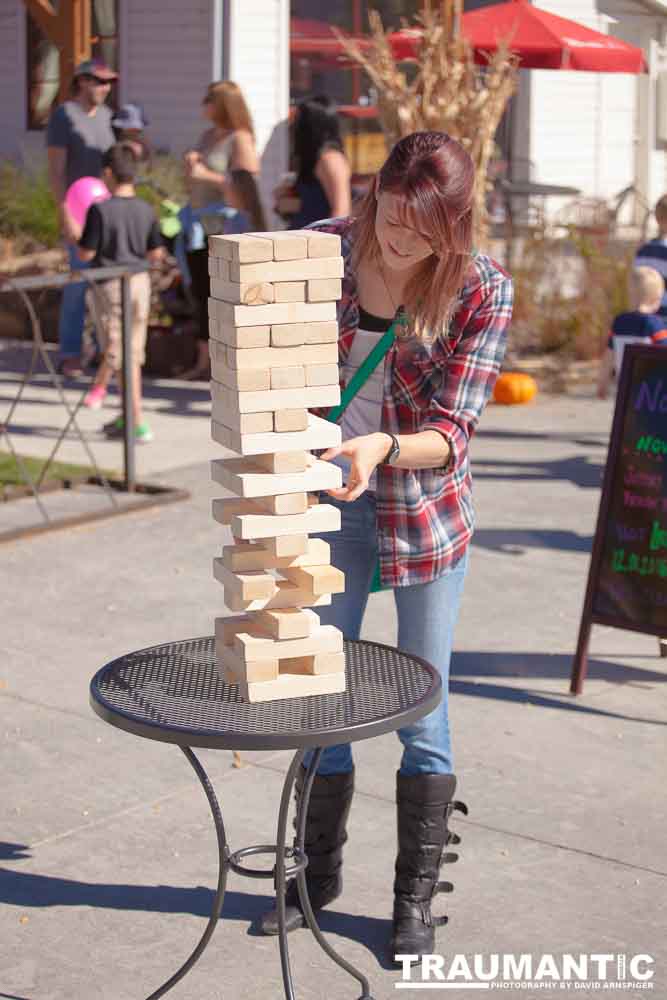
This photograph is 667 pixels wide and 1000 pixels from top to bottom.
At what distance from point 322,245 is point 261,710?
0.95 metres

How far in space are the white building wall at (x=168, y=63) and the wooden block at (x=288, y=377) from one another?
1484 cm

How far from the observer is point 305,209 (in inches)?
412

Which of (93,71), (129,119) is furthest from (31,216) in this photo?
(93,71)

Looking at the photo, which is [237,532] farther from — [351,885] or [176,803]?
[176,803]

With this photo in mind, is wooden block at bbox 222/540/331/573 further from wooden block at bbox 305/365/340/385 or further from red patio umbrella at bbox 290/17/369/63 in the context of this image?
red patio umbrella at bbox 290/17/369/63

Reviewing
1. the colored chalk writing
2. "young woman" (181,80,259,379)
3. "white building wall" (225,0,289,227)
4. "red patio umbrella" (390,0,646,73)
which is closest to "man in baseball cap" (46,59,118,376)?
"young woman" (181,80,259,379)

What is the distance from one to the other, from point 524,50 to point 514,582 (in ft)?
23.7

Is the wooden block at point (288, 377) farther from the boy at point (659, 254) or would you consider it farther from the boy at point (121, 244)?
the boy at point (121, 244)

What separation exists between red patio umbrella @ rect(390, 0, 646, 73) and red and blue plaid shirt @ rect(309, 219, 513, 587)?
9382mm

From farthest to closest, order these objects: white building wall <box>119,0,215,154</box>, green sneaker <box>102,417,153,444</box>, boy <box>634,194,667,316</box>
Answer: white building wall <box>119,0,215,154</box> < green sneaker <box>102,417,153,444</box> < boy <box>634,194,667,316</box>

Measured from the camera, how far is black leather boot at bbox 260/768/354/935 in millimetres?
4109

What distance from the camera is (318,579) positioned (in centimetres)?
345

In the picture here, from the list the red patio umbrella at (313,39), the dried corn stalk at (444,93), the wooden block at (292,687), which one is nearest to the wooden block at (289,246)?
the wooden block at (292,687)

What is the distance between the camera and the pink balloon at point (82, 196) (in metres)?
11.0
